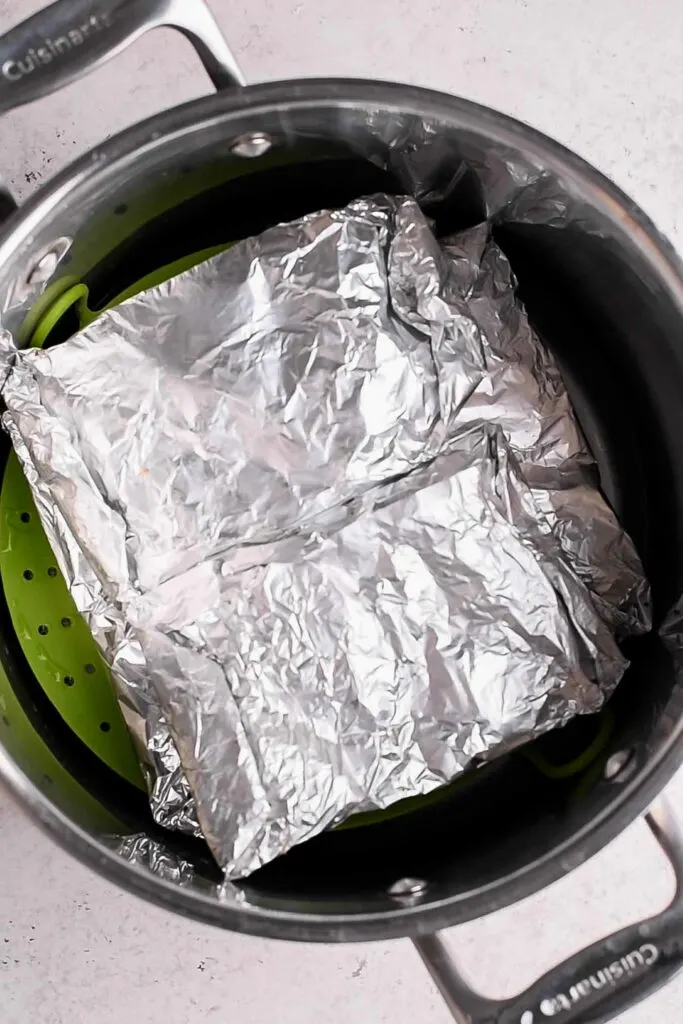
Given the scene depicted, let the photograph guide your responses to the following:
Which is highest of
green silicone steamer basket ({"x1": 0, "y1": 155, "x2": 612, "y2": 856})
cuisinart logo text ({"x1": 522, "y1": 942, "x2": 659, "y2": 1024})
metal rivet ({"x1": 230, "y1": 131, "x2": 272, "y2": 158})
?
metal rivet ({"x1": 230, "y1": 131, "x2": 272, "y2": 158})

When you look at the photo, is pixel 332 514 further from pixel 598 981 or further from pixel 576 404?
pixel 598 981

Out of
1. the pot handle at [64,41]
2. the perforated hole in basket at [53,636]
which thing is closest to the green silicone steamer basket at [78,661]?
the perforated hole in basket at [53,636]

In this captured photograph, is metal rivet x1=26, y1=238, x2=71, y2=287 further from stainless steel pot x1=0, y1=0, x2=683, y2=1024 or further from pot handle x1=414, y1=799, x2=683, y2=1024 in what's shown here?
pot handle x1=414, y1=799, x2=683, y2=1024

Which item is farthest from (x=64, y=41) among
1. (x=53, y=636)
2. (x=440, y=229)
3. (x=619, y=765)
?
(x=619, y=765)

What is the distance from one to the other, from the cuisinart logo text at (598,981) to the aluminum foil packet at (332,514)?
0.15 m

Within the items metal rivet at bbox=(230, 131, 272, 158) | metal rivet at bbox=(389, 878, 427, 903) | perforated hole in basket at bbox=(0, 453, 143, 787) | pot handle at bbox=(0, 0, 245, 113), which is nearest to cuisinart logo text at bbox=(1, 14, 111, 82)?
pot handle at bbox=(0, 0, 245, 113)

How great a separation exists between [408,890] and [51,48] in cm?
58

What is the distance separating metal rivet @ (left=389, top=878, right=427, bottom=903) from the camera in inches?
22.4

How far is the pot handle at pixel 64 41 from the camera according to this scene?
546mm

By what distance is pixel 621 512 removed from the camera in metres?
0.74

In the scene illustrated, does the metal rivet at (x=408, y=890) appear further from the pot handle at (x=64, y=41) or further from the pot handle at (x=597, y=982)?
the pot handle at (x=64, y=41)

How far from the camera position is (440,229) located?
704 millimetres

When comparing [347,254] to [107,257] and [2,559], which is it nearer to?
[107,257]

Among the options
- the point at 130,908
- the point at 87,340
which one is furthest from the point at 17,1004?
the point at 87,340
